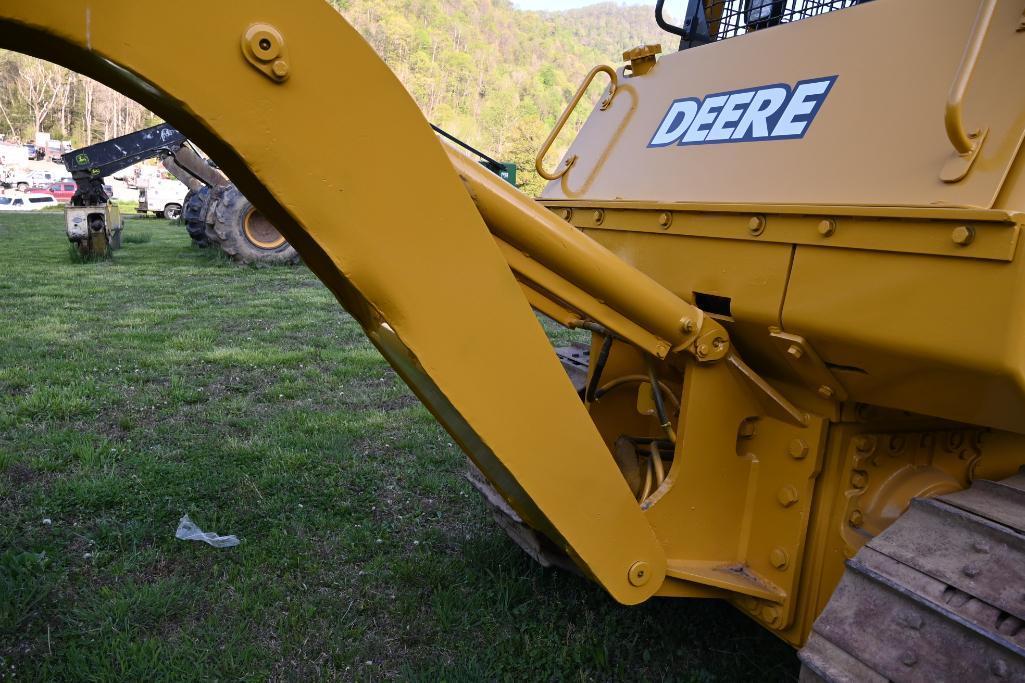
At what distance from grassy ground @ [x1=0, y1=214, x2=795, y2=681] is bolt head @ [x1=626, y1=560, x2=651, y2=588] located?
0.64 m

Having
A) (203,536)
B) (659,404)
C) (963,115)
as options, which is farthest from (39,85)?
(963,115)

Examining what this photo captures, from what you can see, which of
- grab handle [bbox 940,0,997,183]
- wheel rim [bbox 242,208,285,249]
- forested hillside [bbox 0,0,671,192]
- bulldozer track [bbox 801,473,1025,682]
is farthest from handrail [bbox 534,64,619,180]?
forested hillside [bbox 0,0,671,192]

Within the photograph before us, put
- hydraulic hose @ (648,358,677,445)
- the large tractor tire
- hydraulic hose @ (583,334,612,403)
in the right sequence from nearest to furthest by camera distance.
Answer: hydraulic hose @ (648,358,677,445) → hydraulic hose @ (583,334,612,403) → the large tractor tire

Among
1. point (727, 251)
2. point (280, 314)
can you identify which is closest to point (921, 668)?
point (727, 251)

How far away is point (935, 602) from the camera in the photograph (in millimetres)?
1658

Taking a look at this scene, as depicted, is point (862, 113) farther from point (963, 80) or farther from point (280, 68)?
point (280, 68)

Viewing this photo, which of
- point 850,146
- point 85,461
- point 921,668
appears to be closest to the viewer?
point 921,668

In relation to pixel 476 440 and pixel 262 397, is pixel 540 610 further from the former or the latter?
pixel 262 397

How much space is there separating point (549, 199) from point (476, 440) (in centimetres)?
144

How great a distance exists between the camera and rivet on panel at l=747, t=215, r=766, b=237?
2.01 meters

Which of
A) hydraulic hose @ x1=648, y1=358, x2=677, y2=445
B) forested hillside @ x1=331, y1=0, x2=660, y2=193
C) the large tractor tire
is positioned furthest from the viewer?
forested hillside @ x1=331, y1=0, x2=660, y2=193

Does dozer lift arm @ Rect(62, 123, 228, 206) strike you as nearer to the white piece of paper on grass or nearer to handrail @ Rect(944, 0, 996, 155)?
the white piece of paper on grass

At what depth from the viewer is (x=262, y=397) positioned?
5293 millimetres

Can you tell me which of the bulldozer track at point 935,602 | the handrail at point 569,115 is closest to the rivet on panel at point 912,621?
the bulldozer track at point 935,602
